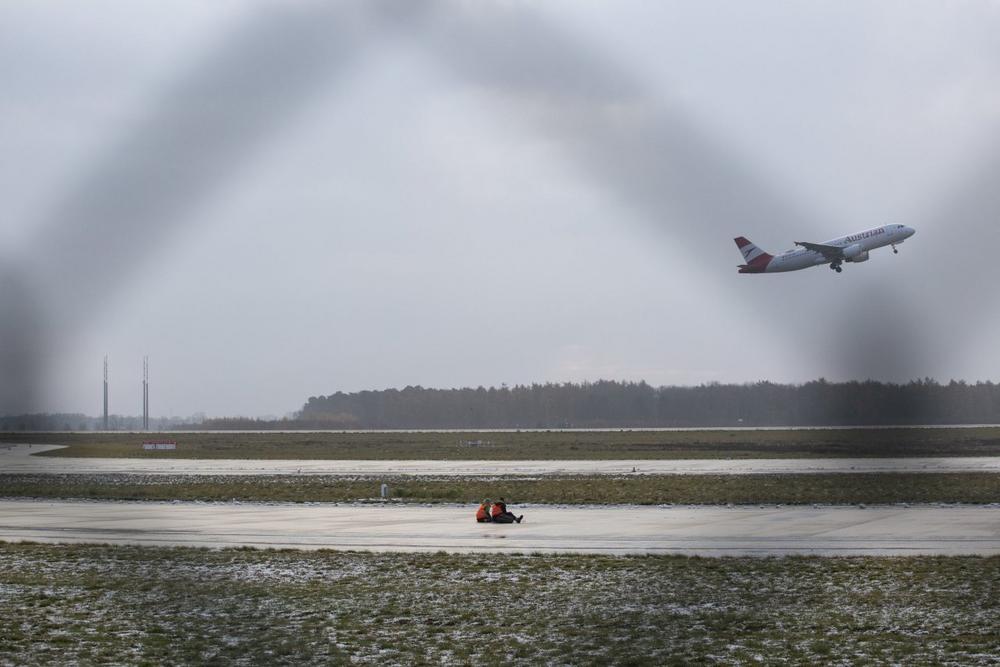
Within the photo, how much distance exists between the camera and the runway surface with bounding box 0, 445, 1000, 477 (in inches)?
2931

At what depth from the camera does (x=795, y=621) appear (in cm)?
2123

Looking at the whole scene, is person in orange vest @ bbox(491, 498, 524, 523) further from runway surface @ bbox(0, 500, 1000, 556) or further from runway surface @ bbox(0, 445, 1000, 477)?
runway surface @ bbox(0, 445, 1000, 477)

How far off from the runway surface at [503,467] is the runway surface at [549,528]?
26.4 meters

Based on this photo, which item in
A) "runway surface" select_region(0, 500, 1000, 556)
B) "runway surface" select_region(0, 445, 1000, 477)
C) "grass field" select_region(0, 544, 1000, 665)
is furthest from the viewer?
"runway surface" select_region(0, 445, 1000, 477)

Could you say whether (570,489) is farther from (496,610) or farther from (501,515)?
(496,610)

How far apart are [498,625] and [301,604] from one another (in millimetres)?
4932

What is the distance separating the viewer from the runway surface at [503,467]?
74438 mm

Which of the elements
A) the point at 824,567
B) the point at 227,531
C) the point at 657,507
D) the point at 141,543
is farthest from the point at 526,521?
the point at 824,567

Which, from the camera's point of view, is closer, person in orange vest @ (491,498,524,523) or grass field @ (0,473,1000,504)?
person in orange vest @ (491,498,524,523)

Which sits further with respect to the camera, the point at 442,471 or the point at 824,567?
the point at 442,471

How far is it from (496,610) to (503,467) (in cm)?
6427

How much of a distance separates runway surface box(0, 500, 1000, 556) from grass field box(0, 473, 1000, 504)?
439 cm

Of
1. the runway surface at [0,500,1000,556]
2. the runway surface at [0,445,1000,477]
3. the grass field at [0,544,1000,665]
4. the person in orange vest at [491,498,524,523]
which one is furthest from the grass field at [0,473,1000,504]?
the grass field at [0,544,1000,665]

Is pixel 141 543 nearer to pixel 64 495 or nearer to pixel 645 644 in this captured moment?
pixel 645 644
